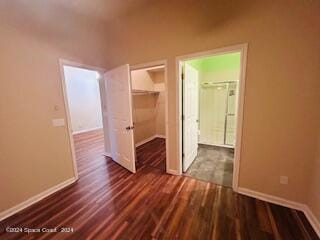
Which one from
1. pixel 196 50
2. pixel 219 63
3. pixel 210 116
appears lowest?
pixel 210 116

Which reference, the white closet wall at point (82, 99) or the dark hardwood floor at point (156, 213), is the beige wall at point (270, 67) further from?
the white closet wall at point (82, 99)

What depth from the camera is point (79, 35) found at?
250 cm

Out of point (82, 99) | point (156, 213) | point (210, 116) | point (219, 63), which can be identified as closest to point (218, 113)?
point (210, 116)

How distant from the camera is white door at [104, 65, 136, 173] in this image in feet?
8.37

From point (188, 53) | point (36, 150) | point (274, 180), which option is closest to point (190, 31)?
point (188, 53)

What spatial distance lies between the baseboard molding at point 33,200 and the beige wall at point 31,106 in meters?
0.05

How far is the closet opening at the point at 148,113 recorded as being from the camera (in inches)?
153

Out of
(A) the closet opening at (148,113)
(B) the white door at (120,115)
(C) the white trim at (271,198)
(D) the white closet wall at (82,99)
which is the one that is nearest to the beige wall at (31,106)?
(B) the white door at (120,115)

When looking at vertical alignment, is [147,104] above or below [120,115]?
above

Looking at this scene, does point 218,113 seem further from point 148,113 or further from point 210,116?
point 148,113

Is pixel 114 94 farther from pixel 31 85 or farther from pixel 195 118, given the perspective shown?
pixel 195 118

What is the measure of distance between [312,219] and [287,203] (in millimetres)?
249

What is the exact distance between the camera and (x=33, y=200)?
2.02 meters

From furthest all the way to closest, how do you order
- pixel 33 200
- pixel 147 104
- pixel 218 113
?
pixel 147 104, pixel 218 113, pixel 33 200
